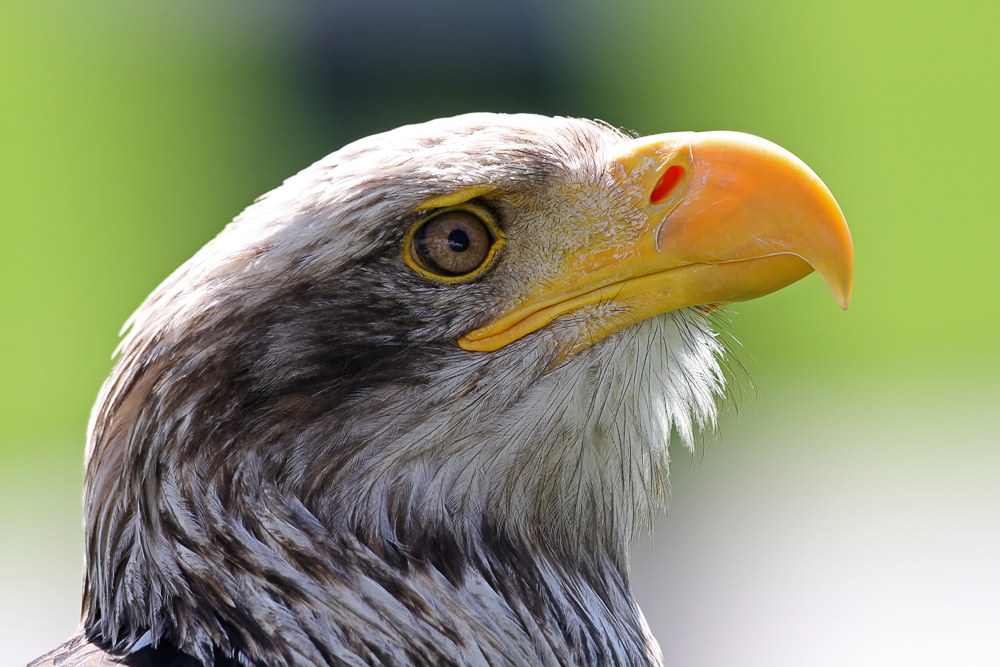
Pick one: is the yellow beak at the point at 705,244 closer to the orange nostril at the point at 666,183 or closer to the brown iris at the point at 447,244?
the orange nostril at the point at 666,183

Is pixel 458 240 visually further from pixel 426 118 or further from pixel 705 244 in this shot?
pixel 426 118

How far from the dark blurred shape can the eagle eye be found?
5.05 meters

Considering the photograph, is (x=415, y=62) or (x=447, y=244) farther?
(x=415, y=62)

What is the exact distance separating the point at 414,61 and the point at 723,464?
3988 mm

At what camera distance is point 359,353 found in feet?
4.91

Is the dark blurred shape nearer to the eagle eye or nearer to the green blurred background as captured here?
the green blurred background

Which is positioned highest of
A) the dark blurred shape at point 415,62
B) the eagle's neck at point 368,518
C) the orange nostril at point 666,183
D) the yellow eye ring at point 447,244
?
the dark blurred shape at point 415,62

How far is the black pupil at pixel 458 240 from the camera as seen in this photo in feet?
4.92

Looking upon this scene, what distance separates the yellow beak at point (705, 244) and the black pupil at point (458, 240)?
5.1 inches

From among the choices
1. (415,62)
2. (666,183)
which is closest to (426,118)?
(415,62)

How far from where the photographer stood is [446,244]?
1498 millimetres

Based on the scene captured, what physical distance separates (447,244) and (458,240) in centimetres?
2

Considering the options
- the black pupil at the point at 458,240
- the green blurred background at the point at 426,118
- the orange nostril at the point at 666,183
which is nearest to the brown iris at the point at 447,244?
the black pupil at the point at 458,240

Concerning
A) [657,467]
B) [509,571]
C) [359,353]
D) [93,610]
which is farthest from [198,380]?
[657,467]
